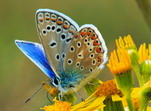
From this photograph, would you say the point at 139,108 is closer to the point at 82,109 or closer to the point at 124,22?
the point at 82,109

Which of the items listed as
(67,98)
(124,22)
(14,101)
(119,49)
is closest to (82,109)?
(67,98)

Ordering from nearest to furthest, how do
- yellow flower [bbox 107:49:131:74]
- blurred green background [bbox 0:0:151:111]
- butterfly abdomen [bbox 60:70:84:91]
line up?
yellow flower [bbox 107:49:131:74] < butterfly abdomen [bbox 60:70:84:91] < blurred green background [bbox 0:0:151:111]

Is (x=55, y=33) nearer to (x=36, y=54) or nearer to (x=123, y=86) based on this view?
(x=36, y=54)

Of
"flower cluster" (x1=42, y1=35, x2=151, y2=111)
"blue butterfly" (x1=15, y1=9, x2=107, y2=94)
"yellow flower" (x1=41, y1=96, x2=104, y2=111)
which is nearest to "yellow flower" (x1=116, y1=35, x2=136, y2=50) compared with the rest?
"flower cluster" (x1=42, y1=35, x2=151, y2=111)

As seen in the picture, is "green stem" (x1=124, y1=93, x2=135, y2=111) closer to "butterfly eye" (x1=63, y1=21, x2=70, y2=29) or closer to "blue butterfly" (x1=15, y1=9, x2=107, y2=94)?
"blue butterfly" (x1=15, y1=9, x2=107, y2=94)

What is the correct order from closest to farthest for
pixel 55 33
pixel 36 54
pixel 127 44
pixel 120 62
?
pixel 120 62, pixel 127 44, pixel 36 54, pixel 55 33

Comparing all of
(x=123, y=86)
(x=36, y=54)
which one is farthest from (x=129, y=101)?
(x=36, y=54)
